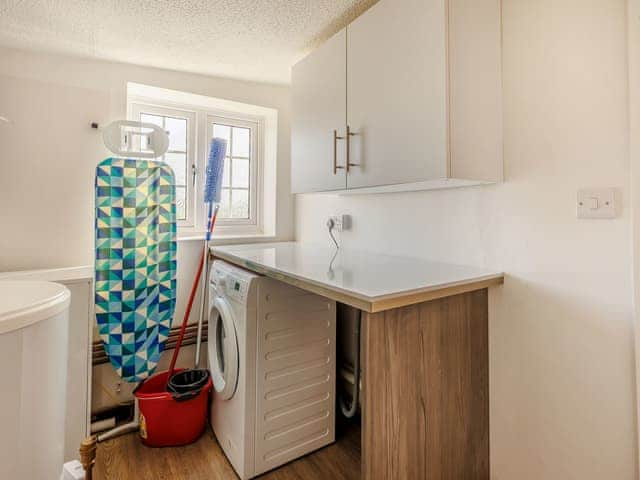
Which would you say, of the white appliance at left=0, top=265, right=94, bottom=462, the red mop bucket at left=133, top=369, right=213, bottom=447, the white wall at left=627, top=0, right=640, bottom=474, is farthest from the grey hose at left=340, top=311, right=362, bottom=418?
the white appliance at left=0, top=265, right=94, bottom=462

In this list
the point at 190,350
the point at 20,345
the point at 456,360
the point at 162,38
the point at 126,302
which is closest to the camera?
the point at 20,345

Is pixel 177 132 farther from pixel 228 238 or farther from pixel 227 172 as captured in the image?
pixel 228 238

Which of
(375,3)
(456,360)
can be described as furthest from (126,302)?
(375,3)

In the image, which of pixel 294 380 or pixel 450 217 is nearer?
pixel 450 217

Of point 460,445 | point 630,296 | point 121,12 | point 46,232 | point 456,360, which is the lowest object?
point 460,445

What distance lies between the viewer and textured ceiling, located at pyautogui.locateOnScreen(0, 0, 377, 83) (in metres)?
1.48

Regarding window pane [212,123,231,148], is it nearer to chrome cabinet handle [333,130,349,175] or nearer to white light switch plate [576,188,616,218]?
chrome cabinet handle [333,130,349,175]

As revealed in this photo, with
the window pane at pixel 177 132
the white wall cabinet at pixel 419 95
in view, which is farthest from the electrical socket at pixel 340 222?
the window pane at pixel 177 132

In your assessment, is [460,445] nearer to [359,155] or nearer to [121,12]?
[359,155]

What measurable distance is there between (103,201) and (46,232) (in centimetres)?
34

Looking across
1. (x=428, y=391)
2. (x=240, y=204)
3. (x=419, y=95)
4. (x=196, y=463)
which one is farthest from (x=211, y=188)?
(x=428, y=391)

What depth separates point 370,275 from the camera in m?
1.27

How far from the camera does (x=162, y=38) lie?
1.74m

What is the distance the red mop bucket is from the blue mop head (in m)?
1.07
